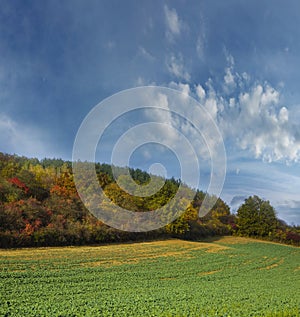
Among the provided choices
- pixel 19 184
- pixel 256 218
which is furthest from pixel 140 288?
pixel 256 218

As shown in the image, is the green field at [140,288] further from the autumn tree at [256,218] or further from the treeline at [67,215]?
the autumn tree at [256,218]

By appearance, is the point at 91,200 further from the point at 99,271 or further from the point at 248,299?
the point at 248,299

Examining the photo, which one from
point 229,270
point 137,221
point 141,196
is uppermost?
point 141,196

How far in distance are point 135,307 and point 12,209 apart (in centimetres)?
3216

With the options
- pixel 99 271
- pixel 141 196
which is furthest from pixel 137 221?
pixel 99 271

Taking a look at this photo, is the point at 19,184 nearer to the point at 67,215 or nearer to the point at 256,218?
the point at 67,215

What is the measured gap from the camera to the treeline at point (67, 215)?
124 ft

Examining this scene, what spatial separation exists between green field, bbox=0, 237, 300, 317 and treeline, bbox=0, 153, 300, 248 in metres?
11.4

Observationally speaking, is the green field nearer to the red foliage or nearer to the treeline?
the treeline

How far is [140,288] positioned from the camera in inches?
676

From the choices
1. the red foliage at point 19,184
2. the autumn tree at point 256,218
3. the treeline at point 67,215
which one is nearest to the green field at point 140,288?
the treeline at point 67,215

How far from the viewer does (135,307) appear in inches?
448

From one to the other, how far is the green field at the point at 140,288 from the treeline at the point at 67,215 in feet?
37.3

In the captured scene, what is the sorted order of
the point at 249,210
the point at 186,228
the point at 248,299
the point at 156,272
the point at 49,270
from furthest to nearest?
the point at 249,210, the point at 186,228, the point at 156,272, the point at 49,270, the point at 248,299
